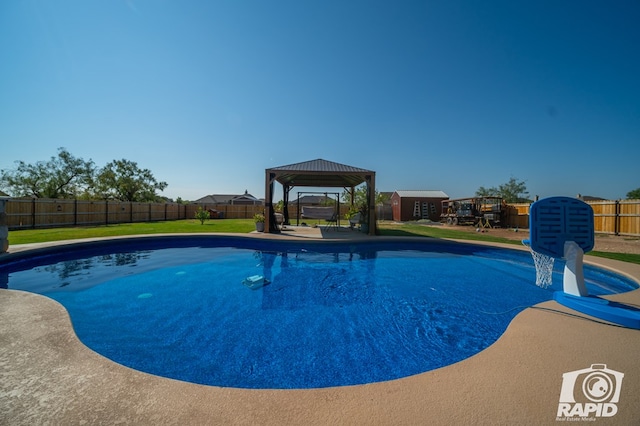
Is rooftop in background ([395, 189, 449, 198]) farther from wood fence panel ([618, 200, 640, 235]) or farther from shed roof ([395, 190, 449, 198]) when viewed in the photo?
wood fence panel ([618, 200, 640, 235])

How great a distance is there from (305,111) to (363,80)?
314 centimetres

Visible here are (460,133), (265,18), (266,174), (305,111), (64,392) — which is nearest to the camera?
(64,392)

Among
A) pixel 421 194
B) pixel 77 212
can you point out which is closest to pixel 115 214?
pixel 77 212

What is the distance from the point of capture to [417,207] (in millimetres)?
25953

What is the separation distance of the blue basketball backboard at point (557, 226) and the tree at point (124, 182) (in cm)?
3212

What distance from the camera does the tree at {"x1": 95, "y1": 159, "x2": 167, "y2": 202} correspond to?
82.1 feet

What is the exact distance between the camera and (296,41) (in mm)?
9320

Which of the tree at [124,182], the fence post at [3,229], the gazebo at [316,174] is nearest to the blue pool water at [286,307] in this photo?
the fence post at [3,229]

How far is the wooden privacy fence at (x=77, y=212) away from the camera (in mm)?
12867

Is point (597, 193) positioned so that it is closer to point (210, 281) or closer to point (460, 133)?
point (460, 133)

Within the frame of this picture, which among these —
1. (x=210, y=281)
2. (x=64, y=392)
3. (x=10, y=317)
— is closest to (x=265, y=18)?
(x=210, y=281)

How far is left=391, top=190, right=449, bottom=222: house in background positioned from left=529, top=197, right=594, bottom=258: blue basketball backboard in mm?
22939

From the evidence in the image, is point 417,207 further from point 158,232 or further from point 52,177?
point 52,177

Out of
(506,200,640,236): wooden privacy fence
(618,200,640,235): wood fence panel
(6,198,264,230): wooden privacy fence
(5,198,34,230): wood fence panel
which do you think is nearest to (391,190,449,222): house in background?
(506,200,640,236): wooden privacy fence
